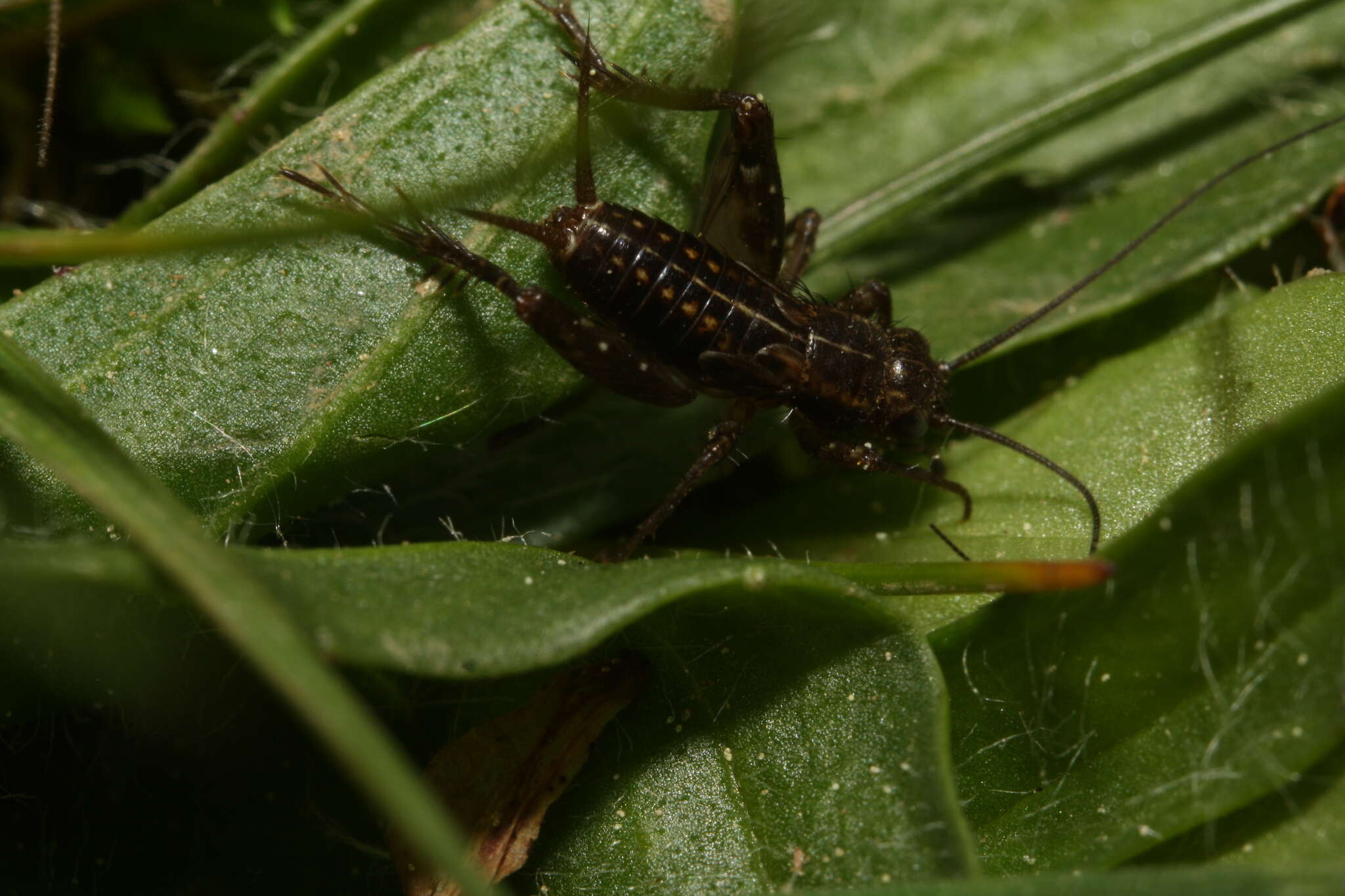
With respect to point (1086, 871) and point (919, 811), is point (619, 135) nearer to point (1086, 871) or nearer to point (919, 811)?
point (919, 811)

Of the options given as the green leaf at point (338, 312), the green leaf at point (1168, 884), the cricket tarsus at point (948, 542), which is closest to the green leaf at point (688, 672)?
the green leaf at point (1168, 884)

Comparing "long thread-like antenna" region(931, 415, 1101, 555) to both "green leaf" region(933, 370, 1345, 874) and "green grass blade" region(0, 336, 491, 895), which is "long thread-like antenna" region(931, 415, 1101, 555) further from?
"green grass blade" region(0, 336, 491, 895)

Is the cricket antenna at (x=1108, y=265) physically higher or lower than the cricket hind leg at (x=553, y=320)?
lower

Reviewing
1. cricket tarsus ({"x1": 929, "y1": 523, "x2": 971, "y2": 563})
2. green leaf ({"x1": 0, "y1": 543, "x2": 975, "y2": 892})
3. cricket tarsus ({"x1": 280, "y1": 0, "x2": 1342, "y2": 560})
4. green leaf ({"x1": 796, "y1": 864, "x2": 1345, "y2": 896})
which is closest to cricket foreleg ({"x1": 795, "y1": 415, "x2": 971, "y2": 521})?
cricket tarsus ({"x1": 280, "y1": 0, "x2": 1342, "y2": 560})

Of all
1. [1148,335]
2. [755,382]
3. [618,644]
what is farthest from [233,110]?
[1148,335]

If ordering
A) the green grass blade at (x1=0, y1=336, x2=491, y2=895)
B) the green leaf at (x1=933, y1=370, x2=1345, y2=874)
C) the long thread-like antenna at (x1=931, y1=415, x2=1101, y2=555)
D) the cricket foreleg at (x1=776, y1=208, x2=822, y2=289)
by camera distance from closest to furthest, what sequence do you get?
1. the green grass blade at (x1=0, y1=336, x2=491, y2=895)
2. the green leaf at (x1=933, y1=370, x2=1345, y2=874)
3. the long thread-like antenna at (x1=931, y1=415, x2=1101, y2=555)
4. the cricket foreleg at (x1=776, y1=208, x2=822, y2=289)

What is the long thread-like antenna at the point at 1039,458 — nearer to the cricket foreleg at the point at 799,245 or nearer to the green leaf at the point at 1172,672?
the green leaf at the point at 1172,672

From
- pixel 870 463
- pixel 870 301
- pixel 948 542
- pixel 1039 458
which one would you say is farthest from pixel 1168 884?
pixel 870 301
